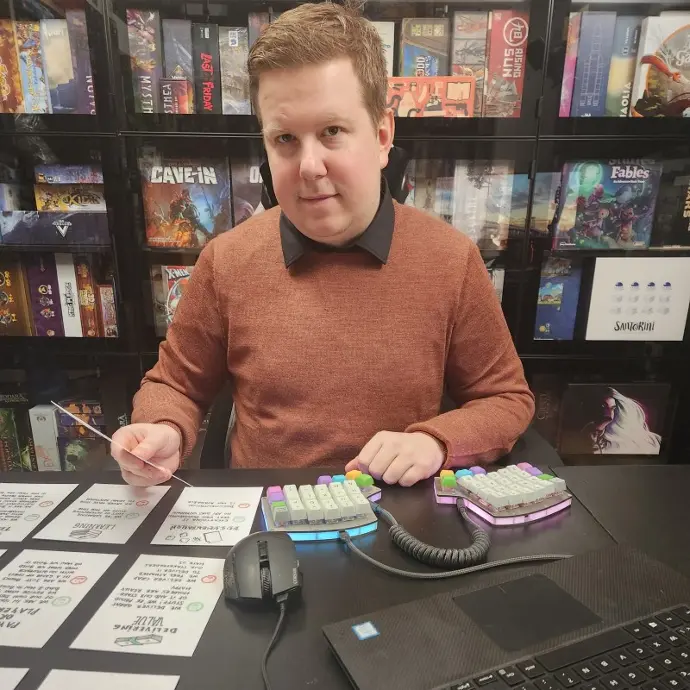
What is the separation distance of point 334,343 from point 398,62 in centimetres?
116

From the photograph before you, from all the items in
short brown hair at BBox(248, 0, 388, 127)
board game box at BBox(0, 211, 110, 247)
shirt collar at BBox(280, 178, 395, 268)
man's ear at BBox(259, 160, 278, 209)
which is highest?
short brown hair at BBox(248, 0, 388, 127)

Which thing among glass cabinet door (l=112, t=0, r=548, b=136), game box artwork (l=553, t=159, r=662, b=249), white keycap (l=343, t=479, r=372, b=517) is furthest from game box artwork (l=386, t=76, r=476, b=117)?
white keycap (l=343, t=479, r=372, b=517)

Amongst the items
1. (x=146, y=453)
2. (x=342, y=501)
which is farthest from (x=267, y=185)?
(x=342, y=501)

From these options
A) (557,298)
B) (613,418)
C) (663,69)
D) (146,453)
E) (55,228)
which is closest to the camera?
(146,453)

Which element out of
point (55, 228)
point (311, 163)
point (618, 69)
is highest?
point (618, 69)

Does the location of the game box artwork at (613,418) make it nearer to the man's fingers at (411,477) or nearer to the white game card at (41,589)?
the man's fingers at (411,477)

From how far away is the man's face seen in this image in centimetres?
93

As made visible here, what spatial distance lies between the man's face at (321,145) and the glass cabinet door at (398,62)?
828 mm

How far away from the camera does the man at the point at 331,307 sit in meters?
0.95

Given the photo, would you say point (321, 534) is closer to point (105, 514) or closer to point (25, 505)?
point (105, 514)

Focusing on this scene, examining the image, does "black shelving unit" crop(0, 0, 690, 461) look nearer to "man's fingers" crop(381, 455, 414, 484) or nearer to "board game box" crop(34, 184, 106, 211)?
"board game box" crop(34, 184, 106, 211)

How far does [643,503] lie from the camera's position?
2.48 ft

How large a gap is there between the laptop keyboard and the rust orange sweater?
540 mm

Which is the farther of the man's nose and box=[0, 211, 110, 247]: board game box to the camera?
box=[0, 211, 110, 247]: board game box
